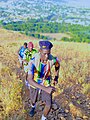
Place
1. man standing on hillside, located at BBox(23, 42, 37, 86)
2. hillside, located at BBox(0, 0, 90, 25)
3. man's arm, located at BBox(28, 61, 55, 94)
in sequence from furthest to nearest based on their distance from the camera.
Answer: hillside, located at BBox(0, 0, 90, 25) → man standing on hillside, located at BBox(23, 42, 37, 86) → man's arm, located at BBox(28, 61, 55, 94)

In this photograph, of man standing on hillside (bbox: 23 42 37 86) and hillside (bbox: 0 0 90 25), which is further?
hillside (bbox: 0 0 90 25)

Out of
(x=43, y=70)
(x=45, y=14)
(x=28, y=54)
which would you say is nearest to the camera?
(x=43, y=70)

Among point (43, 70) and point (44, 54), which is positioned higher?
point (44, 54)

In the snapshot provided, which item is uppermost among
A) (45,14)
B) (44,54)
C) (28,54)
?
(44,54)

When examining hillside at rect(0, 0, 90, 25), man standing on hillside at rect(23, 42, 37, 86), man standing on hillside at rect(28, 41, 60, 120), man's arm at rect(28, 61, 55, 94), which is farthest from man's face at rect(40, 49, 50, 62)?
hillside at rect(0, 0, 90, 25)

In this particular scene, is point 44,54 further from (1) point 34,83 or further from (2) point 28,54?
(2) point 28,54

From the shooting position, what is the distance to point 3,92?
5074 mm

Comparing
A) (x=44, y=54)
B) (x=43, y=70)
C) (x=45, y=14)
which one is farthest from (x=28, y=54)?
(x=45, y=14)

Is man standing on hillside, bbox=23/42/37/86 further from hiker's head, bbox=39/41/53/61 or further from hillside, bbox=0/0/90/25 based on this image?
hillside, bbox=0/0/90/25

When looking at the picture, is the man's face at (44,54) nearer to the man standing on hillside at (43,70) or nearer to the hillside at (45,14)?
the man standing on hillside at (43,70)

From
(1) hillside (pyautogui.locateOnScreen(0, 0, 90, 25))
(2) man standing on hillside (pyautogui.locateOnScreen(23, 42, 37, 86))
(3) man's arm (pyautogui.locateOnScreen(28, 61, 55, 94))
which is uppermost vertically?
→ (3) man's arm (pyautogui.locateOnScreen(28, 61, 55, 94))

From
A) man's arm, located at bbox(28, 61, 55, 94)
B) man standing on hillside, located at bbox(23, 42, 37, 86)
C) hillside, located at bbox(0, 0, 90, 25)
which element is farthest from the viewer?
hillside, located at bbox(0, 0, 90, 25)

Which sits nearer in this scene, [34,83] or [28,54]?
[34,83]

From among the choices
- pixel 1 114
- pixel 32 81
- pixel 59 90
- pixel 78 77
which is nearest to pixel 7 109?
pixel 1 114
